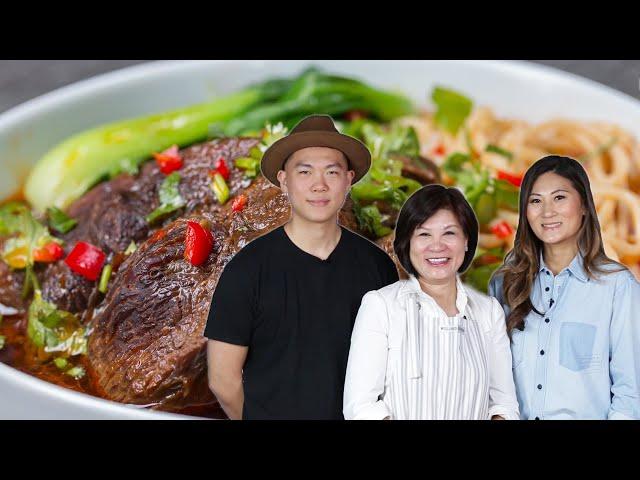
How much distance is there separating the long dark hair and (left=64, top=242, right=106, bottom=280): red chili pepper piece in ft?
5.72

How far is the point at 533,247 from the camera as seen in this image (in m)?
2.52

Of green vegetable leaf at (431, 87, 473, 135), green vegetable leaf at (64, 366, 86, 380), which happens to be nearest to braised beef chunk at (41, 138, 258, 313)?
green vegetable leaf at (64, 366, 86, 380)

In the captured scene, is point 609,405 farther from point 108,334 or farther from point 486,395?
point 108,334

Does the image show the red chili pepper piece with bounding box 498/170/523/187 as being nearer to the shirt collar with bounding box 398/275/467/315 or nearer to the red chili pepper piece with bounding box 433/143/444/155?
the red chili pepper piece with bounding box 433/143/444/155

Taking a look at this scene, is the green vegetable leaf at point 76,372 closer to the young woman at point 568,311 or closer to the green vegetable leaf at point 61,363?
the green vegetable leaf at point 61,363

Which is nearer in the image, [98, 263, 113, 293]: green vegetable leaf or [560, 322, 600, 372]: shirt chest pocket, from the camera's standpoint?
[560, 322, 600, 372]: shirt chest pocket

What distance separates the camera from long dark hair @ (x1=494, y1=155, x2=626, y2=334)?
243 centimetres

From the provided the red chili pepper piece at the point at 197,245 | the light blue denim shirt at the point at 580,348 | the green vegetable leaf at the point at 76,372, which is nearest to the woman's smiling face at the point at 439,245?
the light blue denim shirt at the point at 580,348

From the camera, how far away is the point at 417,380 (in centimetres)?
237

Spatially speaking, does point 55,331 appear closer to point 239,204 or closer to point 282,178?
point 239,204

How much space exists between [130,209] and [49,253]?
46cm

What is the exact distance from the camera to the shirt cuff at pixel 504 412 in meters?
2.46

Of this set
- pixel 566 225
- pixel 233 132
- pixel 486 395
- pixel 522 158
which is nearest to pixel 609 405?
pixel 486 395

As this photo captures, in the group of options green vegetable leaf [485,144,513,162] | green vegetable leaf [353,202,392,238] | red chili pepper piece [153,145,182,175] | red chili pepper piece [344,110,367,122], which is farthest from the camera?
red chili pepper piece [344,110,367,122]
